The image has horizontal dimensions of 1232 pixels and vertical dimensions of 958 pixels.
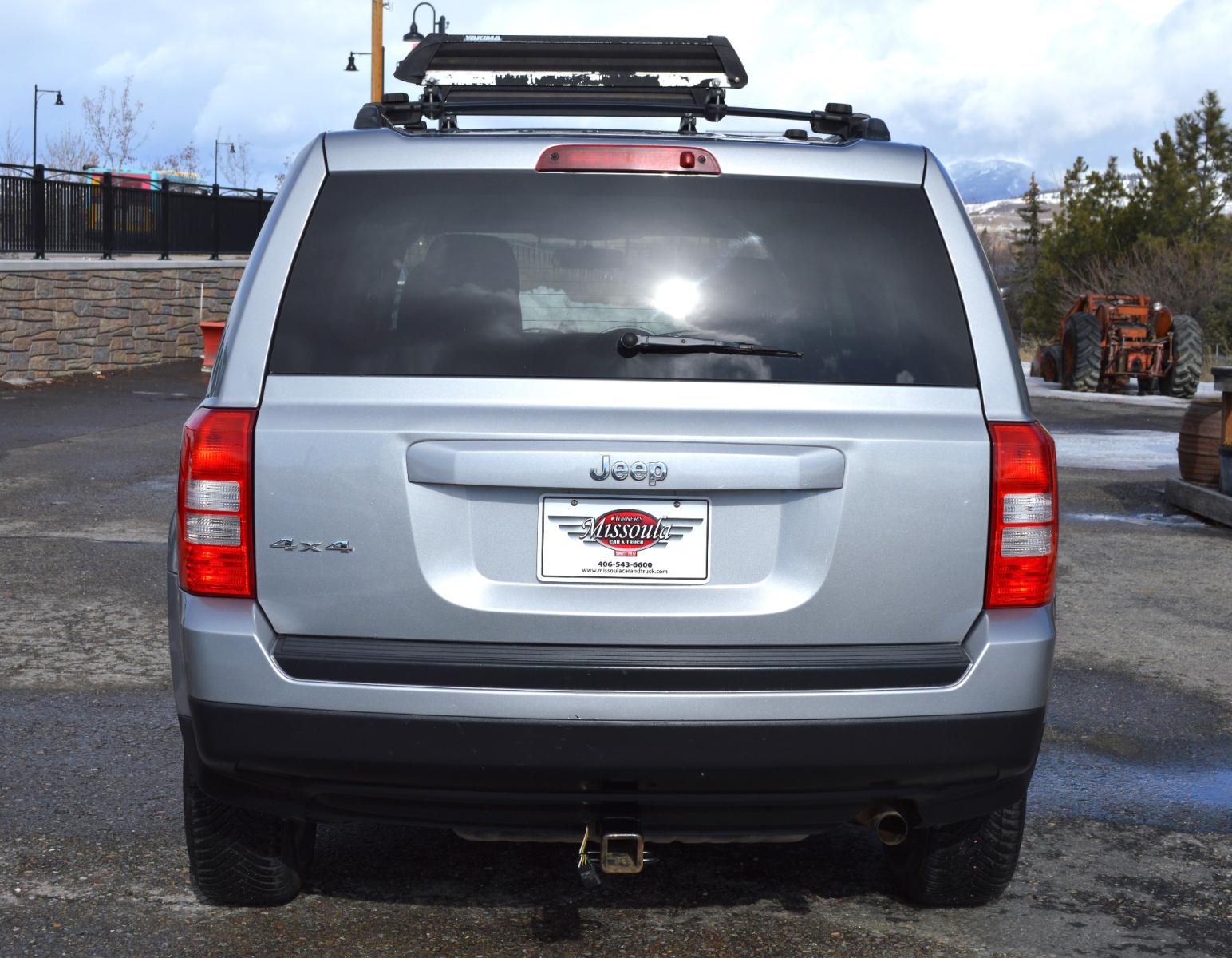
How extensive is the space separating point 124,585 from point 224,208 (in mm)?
21228

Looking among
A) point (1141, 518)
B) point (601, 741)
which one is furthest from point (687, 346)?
point (1141, 518)

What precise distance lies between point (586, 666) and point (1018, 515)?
37.7 inches

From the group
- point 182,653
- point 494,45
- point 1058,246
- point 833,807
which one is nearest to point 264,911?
point 182,653

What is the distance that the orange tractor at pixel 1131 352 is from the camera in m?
23.5

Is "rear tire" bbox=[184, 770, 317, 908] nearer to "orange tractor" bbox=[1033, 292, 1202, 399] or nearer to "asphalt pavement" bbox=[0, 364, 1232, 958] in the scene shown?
"asphalt pavement" bbox=[0, 364, 1232, 958]

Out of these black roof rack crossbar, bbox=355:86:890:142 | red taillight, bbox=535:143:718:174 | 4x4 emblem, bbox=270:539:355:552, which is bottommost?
4x4 emblem, bbox=270:539:355:552

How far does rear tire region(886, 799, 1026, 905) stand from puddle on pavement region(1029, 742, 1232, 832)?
37.3 inches

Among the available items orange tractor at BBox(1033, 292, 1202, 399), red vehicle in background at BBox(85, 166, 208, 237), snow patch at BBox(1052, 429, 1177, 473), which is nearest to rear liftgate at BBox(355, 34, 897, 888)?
snow patch at BBox(1052, 429, 1177, 473)

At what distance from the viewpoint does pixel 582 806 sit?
10.5 feet

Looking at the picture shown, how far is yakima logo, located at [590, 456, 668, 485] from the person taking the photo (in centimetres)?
309

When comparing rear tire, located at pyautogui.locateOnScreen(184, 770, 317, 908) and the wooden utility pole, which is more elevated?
the wooden utility pole

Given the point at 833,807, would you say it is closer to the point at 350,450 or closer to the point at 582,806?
the point at 582,806

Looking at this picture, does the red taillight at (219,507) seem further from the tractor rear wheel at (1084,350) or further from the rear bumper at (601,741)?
the tractor rear wheel at (1084,350)

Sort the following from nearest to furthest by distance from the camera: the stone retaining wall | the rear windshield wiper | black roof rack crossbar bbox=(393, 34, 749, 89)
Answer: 1. the rear windshield wiper
2. black roof rack crossbar bbox=(393, 34, 749, 89)
3. the stone retaining wall
